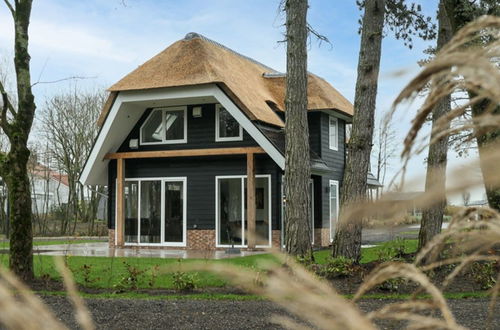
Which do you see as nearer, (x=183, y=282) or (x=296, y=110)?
(x=183, y=282)

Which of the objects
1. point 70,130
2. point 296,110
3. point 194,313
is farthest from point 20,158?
point 70,130

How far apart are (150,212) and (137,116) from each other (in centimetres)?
280

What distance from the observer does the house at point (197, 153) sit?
1644 centimetres

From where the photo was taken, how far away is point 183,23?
20.6 meters

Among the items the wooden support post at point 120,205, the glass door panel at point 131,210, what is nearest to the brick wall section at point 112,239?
the wooden support post at point 120,205

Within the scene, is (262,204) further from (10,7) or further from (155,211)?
(10,7)

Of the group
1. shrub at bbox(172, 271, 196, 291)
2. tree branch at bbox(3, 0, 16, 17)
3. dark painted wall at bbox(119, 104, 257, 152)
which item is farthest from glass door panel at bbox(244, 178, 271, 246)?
tree branch at bbox(3, 0, 16, 17)

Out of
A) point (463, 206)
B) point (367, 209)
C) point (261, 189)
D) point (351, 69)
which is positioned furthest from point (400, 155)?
point (261, 189)

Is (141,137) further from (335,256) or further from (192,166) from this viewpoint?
(335,256)

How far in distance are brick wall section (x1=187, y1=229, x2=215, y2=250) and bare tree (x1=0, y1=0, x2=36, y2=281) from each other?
26.7 ft

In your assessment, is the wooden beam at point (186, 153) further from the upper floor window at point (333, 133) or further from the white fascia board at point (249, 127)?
the upper floor window at point (333, 133)

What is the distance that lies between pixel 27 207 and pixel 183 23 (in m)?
12.4

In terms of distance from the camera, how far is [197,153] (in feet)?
55.6

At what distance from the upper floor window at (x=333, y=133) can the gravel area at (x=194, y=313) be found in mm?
12212
